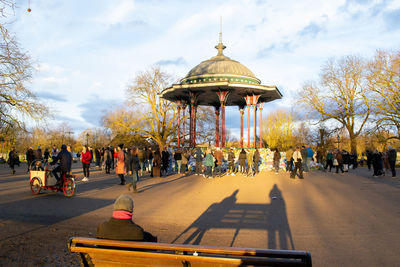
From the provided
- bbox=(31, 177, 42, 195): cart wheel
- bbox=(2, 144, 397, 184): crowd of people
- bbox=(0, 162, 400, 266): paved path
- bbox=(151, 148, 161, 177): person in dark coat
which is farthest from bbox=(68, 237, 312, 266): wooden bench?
bbox=(151, 148, 161, 177): person in dark coat

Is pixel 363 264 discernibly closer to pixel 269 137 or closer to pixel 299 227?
pixel 299 227

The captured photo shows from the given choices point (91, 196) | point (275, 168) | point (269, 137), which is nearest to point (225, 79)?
point (275, 168)

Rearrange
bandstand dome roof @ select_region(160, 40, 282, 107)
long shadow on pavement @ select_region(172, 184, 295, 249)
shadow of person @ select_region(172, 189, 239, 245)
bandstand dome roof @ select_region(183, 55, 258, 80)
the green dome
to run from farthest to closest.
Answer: bandstand dome roof @ select_region(183, 55, 258, 80)
the green dome
bandstand dome roof @ select_region(160, 40, 282, 107)
shadow of person @ select_region(172, 189, 239, 245)
long shadow on pavement @ select_region(172, 184, 295, 249)

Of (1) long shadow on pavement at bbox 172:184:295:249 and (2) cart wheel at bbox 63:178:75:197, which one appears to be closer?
(1) long shadow on pavement at bbox 172:184:295:249

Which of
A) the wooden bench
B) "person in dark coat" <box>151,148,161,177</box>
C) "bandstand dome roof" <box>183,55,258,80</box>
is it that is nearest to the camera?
the wooden bench

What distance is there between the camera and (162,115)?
130 ft

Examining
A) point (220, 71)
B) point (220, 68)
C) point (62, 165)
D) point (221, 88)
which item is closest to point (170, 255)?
point (62, 165)

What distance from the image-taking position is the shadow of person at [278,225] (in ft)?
18.2

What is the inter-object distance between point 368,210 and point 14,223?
350 inches

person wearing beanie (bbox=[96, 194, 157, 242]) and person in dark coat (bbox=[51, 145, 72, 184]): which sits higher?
person in dark coat (bbox=[51, 145, 72, 184])

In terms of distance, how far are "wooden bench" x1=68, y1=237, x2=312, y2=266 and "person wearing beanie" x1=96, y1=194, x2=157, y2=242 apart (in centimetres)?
11

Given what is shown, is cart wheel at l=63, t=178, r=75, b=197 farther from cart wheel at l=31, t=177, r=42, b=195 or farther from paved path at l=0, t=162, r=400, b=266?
cart wheel at l=31, t=177, r=42, b=195

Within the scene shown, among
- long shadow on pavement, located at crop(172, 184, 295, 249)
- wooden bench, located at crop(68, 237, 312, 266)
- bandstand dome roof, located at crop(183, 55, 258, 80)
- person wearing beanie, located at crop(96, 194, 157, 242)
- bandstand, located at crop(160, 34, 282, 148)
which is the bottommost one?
long shadow on pavement, located at crop(172, 184, 295, 249)

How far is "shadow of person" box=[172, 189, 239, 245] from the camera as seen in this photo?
5895 millimetres
